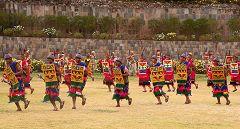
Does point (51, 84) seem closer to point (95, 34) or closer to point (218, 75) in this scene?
point (218, 75)

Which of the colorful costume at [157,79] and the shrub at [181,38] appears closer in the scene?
the colorful costume at [157,79]

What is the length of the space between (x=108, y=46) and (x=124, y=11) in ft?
13.3

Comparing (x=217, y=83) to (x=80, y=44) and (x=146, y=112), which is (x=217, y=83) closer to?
(x=146, y=112)

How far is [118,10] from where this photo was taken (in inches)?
2522

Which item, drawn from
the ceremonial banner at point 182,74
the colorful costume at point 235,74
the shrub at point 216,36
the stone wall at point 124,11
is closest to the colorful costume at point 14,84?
the ceremonial banner at point 182,74

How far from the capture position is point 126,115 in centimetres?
2431

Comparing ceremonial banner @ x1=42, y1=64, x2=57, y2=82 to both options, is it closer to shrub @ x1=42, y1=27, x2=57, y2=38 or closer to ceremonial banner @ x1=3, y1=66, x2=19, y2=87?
ceremonial banner @ x1=3, y1=66, x2=19, y2=87

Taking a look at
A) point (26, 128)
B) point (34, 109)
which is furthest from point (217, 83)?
point (26, 128)

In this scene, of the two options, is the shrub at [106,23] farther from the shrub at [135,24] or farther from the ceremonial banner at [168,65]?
the ceremonial banner at [168,65]

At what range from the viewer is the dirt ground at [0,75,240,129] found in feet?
70.0

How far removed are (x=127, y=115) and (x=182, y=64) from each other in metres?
7.29

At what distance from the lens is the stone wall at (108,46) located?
60188mm

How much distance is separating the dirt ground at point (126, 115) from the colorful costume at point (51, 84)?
0.51 meters

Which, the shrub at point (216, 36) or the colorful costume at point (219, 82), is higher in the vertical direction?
the shrub at point (216, 36)
